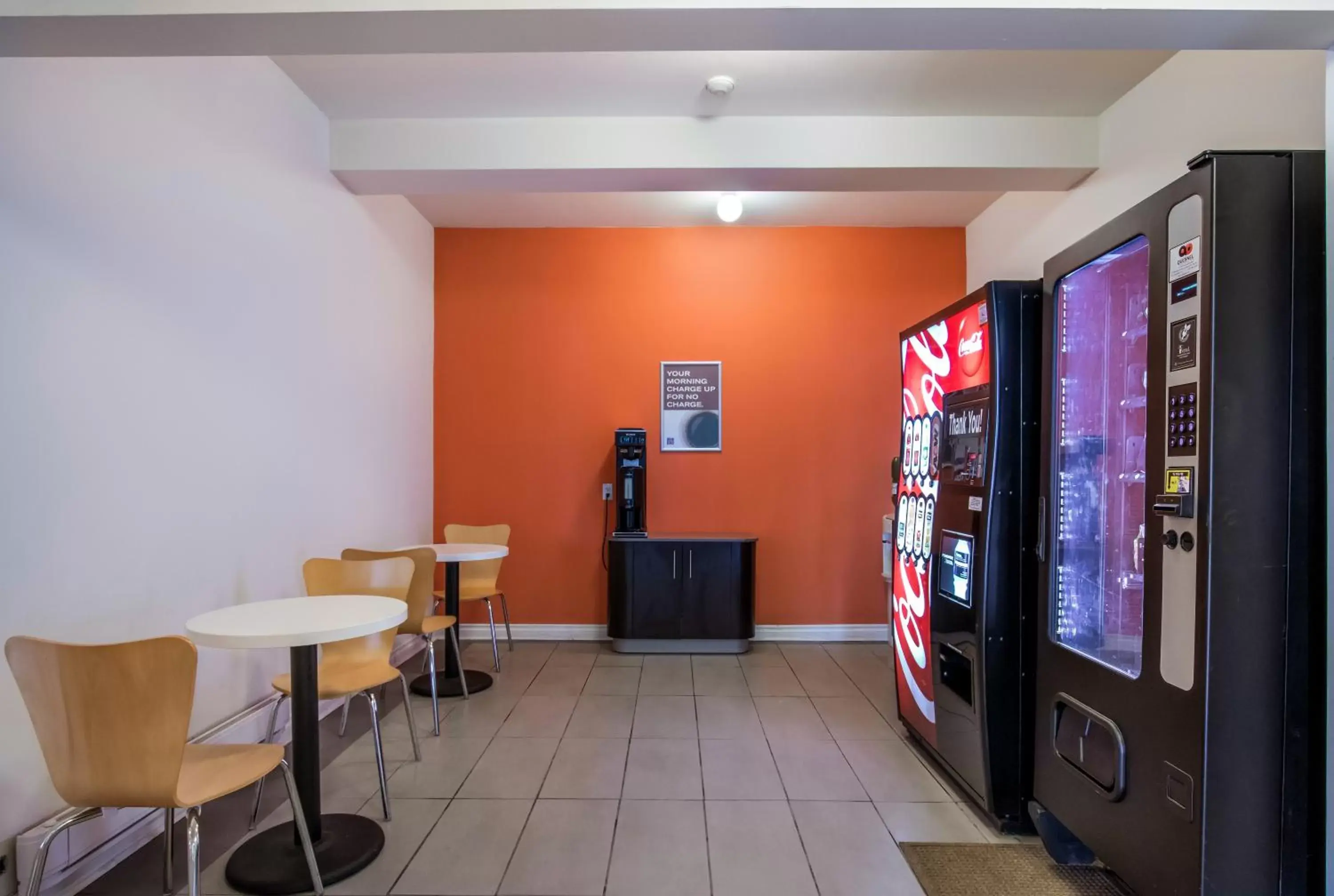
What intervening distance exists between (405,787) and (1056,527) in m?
2.69

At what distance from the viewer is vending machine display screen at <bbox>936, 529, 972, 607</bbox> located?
2.60m

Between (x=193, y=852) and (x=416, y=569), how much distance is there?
1634 millimetres

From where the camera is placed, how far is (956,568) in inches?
107

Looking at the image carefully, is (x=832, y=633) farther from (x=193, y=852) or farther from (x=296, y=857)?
(x=193, y=852)

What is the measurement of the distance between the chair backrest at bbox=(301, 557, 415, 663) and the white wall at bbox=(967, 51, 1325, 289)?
143 inches

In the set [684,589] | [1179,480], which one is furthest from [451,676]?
[1179,480]

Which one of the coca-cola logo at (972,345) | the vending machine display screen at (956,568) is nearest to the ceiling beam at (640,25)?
the coca-cola logo at (972,345)

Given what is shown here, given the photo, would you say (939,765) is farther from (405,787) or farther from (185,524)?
(185,524)

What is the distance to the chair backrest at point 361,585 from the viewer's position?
9.43 feet

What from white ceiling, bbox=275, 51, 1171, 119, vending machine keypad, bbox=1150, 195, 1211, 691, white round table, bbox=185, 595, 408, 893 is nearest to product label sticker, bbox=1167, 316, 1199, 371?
vending machine keypad, bbox=1150, 195, 1211, 691

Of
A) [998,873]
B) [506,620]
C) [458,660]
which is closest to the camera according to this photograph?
[998,873]

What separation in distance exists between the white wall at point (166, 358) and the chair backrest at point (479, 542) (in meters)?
0.86

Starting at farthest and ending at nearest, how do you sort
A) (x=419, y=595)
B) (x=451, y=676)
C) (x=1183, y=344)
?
(x=451, y=676) < (x=419, y=595) < (x=1183, y=344)

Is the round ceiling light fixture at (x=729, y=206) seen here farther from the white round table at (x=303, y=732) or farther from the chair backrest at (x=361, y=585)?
the white round table at (x=303, y=732)
